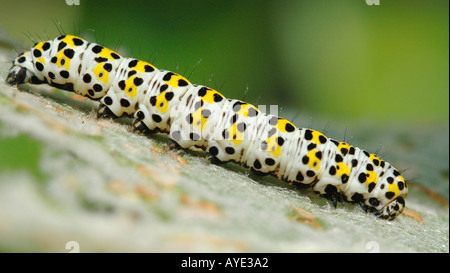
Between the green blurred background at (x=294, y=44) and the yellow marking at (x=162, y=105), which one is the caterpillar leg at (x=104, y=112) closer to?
the yellow marking at (x=162, y=105)

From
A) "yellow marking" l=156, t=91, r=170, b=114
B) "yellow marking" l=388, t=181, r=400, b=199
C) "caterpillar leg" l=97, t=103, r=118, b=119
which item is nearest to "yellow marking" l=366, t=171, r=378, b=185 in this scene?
"yellow marking" l=388, t=181, r=400, b=199

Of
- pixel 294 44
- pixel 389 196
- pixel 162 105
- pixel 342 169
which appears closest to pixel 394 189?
pixel 389 196

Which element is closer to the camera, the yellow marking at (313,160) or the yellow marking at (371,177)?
the yellow marking at (313,160)

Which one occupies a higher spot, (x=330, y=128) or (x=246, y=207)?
(x=330, y=128)

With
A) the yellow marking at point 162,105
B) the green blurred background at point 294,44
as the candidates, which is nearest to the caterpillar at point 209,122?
the yellow marking at point 162,105

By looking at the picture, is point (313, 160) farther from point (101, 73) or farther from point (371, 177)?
point (101, 73)

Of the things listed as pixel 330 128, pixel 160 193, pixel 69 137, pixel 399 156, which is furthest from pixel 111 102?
pixel 399 156
